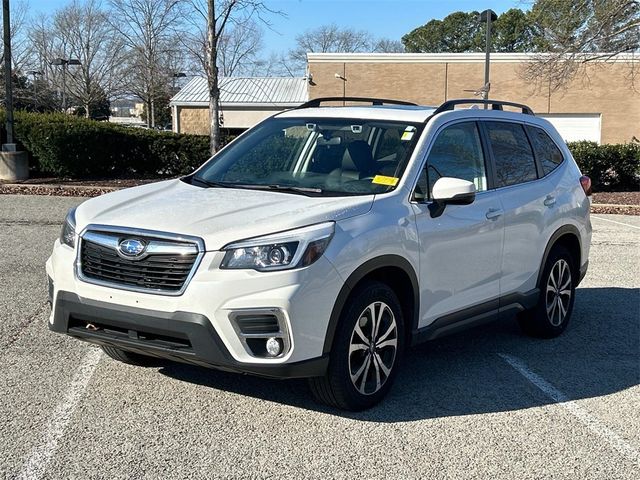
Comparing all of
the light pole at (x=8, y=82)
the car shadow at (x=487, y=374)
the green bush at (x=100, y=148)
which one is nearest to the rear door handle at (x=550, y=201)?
the car shadow at (x=487, y=374)

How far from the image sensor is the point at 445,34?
219 feet

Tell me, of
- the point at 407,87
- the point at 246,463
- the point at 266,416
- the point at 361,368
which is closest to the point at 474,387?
the point at 361,368

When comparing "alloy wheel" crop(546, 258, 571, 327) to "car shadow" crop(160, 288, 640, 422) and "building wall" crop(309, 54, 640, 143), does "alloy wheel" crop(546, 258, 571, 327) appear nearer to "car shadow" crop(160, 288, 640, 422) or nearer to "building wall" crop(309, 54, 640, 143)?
"car shadow" crop(160, 288, 640, 422)

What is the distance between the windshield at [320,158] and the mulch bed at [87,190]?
11.2m

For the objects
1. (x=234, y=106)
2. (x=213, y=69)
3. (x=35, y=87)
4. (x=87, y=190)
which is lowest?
(x=87, y=190)

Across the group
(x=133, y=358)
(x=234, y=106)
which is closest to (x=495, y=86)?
(x=234, y=106)

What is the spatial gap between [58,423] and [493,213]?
3206 millimetres

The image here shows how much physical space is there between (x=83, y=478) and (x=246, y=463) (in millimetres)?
786

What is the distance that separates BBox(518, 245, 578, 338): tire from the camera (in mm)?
6016

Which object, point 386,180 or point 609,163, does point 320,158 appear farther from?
point 609,163

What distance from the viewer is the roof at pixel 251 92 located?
128 feet

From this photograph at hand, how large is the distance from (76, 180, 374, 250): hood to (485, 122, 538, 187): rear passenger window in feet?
5.30

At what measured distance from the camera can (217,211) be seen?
4176mm

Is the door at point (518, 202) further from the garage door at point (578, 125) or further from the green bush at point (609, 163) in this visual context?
the garage door at point (578, 125)
